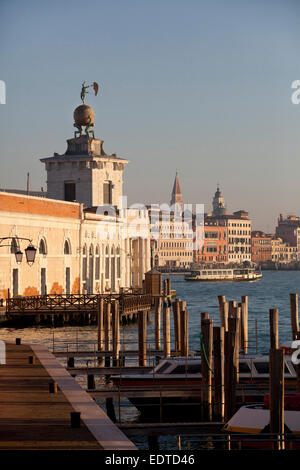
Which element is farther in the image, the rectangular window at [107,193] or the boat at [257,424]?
the rectangular window at [107,193]

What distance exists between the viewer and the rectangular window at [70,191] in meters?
60.6

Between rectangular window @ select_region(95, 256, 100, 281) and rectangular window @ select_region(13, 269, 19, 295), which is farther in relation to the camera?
rectangular window @ select_region(95, 256, 100, 281)

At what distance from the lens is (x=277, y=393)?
14.1 metres

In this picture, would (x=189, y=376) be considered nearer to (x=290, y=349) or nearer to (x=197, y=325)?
(x=290, y=349)

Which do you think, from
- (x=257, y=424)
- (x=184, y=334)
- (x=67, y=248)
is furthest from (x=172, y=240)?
(x=257, y=424)

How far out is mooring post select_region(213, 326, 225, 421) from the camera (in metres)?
17.7

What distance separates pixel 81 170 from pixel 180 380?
135ft

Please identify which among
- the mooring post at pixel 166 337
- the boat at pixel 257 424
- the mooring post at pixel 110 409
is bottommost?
the mooring post at pixel 110 409

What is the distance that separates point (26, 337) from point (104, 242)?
60.8 ft

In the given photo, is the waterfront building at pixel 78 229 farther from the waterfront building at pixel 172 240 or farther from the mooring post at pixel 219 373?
the waterfront building at pixel 172 240

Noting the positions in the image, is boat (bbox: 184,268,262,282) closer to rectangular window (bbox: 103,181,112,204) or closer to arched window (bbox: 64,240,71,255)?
rectangular window (bbox: 103,181,112,204)

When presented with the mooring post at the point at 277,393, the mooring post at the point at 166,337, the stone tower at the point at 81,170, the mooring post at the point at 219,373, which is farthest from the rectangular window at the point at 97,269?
the mooring post at the point at 277,393

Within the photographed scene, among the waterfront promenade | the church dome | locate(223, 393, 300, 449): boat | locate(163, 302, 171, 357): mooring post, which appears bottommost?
locate(223, 393, 300, 449): boat

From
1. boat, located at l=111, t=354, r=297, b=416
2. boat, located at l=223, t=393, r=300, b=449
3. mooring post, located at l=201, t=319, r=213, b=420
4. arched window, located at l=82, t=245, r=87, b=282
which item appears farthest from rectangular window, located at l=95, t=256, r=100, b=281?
boat, located at l=223, t=393, r=300, b=449
